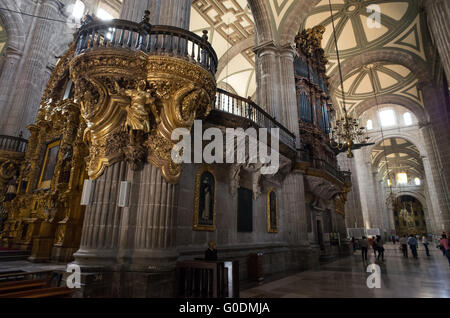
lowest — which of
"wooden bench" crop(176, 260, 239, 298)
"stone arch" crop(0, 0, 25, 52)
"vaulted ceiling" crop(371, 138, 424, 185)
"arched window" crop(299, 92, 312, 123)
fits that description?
"wooden bench" crop(176, 260, 239, 298)

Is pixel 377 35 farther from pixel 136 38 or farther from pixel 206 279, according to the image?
pixel 206 279

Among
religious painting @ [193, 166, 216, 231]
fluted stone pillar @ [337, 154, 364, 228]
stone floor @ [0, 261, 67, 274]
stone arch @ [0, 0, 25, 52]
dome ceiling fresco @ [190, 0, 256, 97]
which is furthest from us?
fluted stone pillar @ [337, 154, 364, 228]

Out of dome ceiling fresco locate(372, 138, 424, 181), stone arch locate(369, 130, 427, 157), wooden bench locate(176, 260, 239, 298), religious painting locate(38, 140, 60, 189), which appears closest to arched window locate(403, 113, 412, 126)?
stone arch locate(369, 130, 427, 157)

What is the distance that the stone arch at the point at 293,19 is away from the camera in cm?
1257

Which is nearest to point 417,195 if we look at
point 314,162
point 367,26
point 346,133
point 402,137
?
point 402,137

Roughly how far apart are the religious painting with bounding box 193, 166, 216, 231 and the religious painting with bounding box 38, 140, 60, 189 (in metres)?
5.67

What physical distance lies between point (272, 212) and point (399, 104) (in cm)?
2111

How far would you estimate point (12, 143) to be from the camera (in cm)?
1002

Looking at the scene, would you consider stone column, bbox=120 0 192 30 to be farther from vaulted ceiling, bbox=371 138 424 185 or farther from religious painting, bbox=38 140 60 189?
vaulted ceiling, bbox=371 138 424 185

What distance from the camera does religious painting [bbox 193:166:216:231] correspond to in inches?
246

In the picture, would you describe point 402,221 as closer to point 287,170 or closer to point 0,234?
point 287,170

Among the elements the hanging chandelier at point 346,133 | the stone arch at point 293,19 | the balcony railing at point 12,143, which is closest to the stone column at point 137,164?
the hanging chandelier at point 346,133

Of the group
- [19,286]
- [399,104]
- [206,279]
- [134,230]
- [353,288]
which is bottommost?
[353,288]

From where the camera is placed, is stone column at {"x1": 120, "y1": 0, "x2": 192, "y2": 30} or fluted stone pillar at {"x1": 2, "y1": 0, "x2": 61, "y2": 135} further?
fluted stone pillar at {"x1": 2, "y1": 0, "x2": 61, "y2": 135}
